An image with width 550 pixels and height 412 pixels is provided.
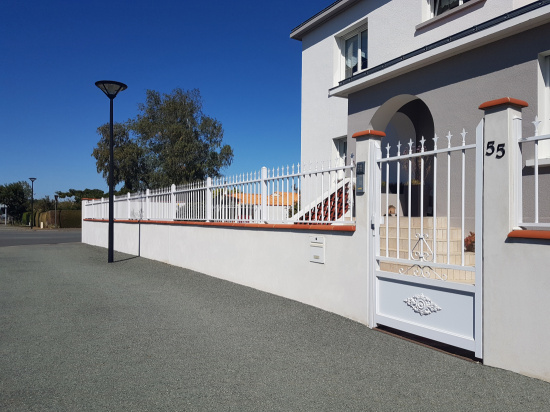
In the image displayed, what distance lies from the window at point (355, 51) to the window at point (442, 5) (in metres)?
2.70

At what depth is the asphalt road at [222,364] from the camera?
11.4 feet

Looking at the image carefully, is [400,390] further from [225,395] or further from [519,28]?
[519,28]

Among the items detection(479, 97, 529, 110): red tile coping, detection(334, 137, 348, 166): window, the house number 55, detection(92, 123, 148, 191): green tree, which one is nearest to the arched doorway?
detection(334, 137, 348, 166): window

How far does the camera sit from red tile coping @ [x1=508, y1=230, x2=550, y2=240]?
3.75m

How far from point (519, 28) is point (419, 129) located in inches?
138

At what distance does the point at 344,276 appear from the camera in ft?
20.1

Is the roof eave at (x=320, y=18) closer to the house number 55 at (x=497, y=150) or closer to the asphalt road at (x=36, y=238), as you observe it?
the house number 55 at (x=497, y=150)

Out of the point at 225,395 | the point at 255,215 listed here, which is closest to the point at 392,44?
the point at 255,215

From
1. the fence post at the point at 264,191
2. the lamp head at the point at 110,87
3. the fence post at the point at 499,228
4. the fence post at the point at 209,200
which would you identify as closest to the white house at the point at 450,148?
the fence post at the point at 499,228

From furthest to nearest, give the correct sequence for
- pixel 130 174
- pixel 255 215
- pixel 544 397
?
1. pixel 130 174
2. pixel 255 215
3. pixel 544 397

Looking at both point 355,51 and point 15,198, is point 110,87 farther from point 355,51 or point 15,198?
point 15,198

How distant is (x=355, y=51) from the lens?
500 inches

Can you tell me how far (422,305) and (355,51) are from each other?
9.48 meters

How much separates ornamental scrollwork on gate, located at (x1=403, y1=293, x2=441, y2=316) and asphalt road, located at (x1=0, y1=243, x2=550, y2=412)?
390 millimetres
